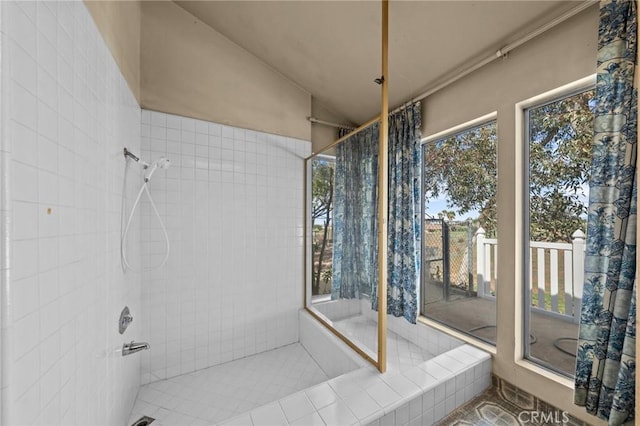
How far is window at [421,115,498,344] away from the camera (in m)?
1.87

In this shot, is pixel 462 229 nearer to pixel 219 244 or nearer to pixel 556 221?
pixel 556 221

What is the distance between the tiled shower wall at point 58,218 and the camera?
1.96 feet

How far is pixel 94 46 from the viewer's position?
1044 millimetres

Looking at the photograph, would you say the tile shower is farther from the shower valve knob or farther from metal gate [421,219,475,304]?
metal gate [421,219,475,304]

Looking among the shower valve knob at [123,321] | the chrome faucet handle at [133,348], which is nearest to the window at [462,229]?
the chrome faucet handle at [133,348]

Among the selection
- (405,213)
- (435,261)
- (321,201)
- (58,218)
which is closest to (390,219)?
(405,213)

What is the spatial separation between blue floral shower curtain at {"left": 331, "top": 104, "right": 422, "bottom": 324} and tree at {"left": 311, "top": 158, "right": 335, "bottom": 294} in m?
0.09

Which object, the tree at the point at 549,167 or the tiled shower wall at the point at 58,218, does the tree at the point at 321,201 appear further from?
the tiled shower wall at the point at 58,218

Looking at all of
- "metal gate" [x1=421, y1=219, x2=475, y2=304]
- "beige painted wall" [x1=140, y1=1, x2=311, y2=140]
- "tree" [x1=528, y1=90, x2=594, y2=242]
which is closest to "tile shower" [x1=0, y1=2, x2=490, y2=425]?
"beige painted wall" [x1=140, y1=1, x2=311, y2=140]

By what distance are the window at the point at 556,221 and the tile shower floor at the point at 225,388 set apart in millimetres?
1492

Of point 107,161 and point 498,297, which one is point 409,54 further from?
point 107,161

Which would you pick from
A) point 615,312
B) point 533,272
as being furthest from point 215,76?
point 615,312

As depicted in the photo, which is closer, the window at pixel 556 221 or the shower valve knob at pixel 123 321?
the shower valve knob at pixel 123 321

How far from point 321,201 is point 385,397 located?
156 centimetres
